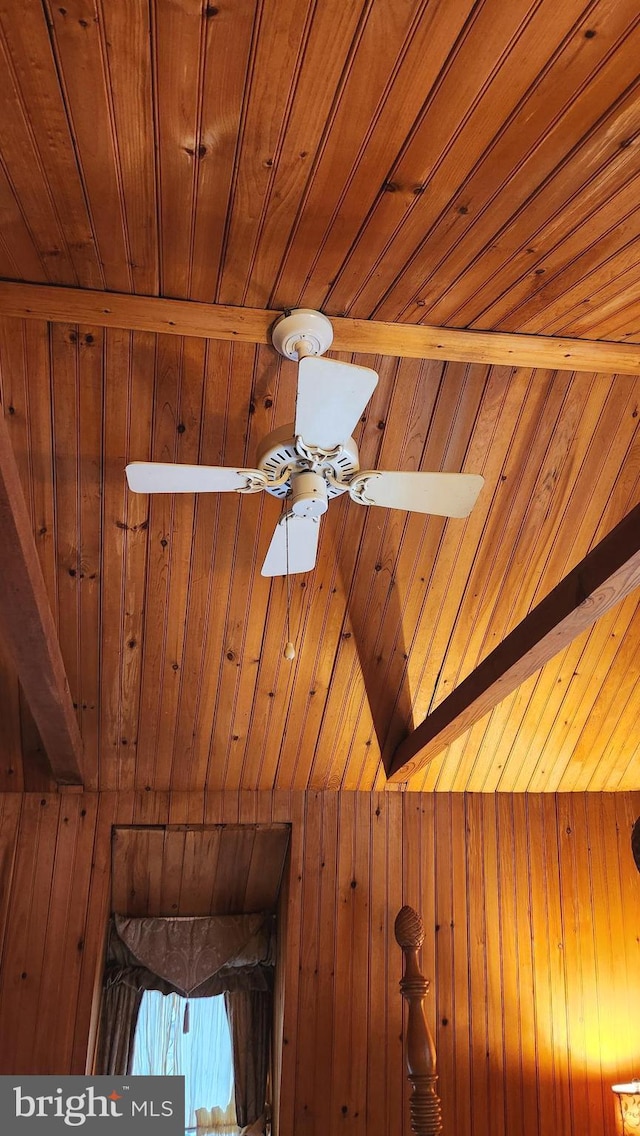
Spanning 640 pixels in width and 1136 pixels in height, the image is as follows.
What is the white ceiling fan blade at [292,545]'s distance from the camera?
7.13 ft

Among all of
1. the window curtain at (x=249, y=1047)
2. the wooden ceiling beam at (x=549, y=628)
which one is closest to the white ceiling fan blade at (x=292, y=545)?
the wooden ceiling beam at (x=549, y=628)

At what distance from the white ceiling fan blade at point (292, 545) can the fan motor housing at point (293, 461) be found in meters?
0.11

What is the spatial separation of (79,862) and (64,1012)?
59cm

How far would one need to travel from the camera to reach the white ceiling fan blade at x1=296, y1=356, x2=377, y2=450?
1.69 metres

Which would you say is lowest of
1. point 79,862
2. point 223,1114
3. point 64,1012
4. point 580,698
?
point 223,1114

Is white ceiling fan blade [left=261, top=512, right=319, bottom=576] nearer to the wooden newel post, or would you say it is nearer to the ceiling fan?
the ceiling fan

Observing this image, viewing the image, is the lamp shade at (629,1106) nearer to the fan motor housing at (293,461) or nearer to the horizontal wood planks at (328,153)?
the fan motor housing at (293,461)

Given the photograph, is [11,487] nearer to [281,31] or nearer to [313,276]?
[313,276]

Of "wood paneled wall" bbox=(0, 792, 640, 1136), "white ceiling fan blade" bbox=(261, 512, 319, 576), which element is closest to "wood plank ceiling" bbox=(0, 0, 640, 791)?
"wood paneled wall" bbox=(0, 792, 640, 1136)

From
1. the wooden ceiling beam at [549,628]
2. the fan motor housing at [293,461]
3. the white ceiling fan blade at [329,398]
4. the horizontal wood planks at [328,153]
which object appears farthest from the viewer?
the wooden ceiling beam at [549,628]

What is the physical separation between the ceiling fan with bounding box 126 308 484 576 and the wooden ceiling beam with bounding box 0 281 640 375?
6.4 inches

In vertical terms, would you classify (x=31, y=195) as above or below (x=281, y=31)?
above

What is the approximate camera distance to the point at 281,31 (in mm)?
1461

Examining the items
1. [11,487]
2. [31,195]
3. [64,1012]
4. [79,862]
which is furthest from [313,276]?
[64,1012]
